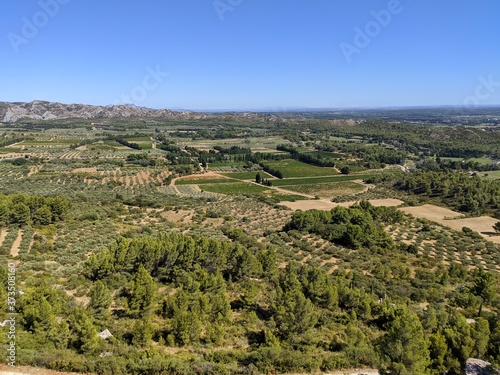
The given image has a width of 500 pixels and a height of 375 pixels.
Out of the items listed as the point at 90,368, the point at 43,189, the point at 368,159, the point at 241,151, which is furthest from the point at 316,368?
the point at 241,151

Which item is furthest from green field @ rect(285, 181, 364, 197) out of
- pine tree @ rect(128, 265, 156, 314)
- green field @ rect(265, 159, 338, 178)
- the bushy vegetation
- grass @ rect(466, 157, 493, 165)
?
pine tree @ rect(128, 265, 156, 314)

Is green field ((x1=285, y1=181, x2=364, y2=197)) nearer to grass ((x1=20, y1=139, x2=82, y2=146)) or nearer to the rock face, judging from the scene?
the rock face

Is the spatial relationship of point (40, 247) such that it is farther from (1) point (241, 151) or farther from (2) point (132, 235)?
(1) point (241, 151)

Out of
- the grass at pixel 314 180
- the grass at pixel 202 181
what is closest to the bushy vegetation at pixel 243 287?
the grass at pixel 202 181

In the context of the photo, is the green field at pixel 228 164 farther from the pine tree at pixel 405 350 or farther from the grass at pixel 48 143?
the pine tree at pixel 405 350

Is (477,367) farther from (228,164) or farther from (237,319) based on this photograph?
(228,164)

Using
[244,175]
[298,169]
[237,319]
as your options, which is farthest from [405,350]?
[298,169]
